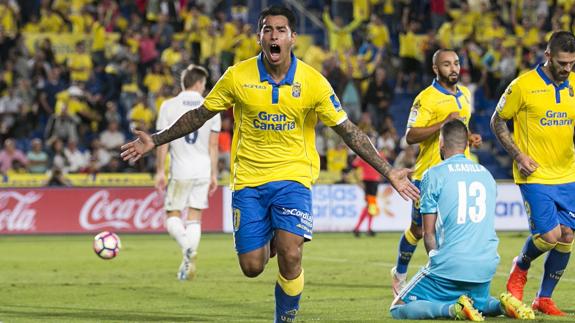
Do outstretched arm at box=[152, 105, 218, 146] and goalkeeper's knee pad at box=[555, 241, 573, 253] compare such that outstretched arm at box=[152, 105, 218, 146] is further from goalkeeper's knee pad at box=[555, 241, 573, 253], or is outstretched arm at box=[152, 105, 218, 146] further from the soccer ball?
the soccer ball

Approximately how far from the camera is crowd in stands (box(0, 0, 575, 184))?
2856 cm

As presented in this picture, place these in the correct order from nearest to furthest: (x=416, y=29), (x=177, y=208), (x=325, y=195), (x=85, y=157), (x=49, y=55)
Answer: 1. (x=177, y=208)
2. (x=325, y=195)
3. (x=85, y=157)
4. (x=49, y=55)
5. (x=416, y=29)

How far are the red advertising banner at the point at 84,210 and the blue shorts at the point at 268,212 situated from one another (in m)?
16.0

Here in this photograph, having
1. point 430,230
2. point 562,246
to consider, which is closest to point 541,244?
point 562,246

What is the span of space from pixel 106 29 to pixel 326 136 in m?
7.16

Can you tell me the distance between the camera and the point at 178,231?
15078 millimetres

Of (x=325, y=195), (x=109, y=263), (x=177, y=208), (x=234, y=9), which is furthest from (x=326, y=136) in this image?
(x=177, y=208)

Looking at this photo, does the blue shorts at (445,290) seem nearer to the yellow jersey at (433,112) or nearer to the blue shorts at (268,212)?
the blue shorts at (268,212)

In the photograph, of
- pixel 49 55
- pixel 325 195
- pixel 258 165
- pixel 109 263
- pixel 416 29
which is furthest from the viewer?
pixel 416 29

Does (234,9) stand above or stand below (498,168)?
above

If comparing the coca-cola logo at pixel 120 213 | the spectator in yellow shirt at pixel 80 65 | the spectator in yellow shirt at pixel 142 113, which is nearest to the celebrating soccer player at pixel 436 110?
the coca-cola logo at pixel 120 213

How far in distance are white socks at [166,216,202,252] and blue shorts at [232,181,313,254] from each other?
582 centimetres

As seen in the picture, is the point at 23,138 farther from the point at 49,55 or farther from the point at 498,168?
the point at 498,168

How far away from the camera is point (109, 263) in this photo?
18141 millimetres
